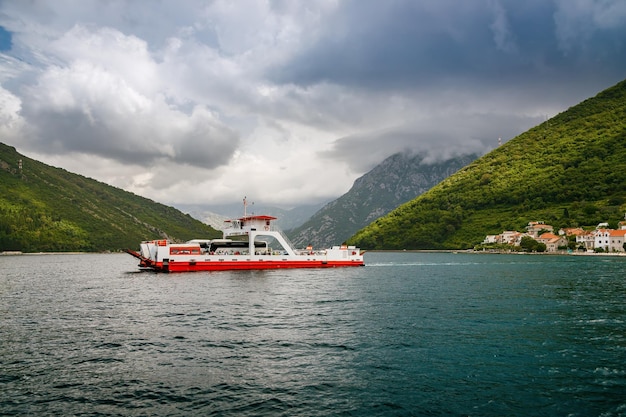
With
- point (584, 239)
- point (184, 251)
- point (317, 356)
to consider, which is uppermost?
point (584, 239)

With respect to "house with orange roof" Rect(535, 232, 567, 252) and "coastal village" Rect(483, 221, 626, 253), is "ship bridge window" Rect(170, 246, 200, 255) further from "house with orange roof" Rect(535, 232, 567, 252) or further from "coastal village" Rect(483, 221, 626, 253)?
"house with orange roof" Rect(535, 232, 567, 252)

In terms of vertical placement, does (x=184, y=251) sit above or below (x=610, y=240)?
below

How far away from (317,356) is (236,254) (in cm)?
6943

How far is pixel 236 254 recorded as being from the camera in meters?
92.1

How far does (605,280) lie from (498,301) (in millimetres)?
32975

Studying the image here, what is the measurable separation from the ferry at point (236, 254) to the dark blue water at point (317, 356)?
124ft

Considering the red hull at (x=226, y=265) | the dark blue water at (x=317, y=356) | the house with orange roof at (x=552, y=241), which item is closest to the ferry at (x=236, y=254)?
the red hull at (x=226, y=265)

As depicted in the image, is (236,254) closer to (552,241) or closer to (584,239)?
(552,241)

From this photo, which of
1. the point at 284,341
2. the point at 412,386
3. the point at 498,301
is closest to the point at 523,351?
the point at 412,386

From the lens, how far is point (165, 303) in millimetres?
46062

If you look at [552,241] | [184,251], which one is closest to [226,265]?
[184,251]

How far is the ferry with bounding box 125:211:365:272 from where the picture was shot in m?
85.9

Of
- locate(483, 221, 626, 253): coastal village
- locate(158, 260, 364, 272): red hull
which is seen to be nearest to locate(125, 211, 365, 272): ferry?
locate(158, 260, 364, 272): red hull

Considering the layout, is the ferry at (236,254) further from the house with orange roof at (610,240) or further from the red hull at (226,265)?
the house with orange roof at (610,240)
